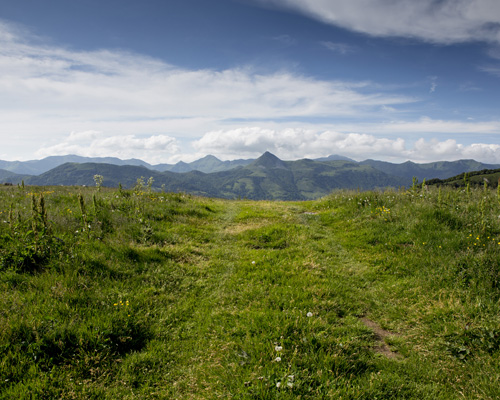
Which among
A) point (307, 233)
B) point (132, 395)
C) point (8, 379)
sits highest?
point (307, 233)

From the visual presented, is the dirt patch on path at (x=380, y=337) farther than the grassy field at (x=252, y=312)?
Yes

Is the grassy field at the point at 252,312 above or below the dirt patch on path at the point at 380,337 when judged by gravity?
above

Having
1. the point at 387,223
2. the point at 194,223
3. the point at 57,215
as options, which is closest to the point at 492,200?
the point at 387,223

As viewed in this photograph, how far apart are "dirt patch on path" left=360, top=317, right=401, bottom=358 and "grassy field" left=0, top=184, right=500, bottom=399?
24 millimetres

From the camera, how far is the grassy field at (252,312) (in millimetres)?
4066

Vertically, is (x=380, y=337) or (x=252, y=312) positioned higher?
(x=252, y=312)

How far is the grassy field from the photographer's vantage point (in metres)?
4.07

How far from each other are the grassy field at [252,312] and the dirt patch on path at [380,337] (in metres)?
0.02

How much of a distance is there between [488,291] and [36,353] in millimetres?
9426

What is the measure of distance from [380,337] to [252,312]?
8.75ft

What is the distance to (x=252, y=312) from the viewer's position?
584 cm

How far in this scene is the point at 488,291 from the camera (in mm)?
6312

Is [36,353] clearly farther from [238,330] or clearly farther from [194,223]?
[194,223]

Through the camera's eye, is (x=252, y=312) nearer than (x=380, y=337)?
No
